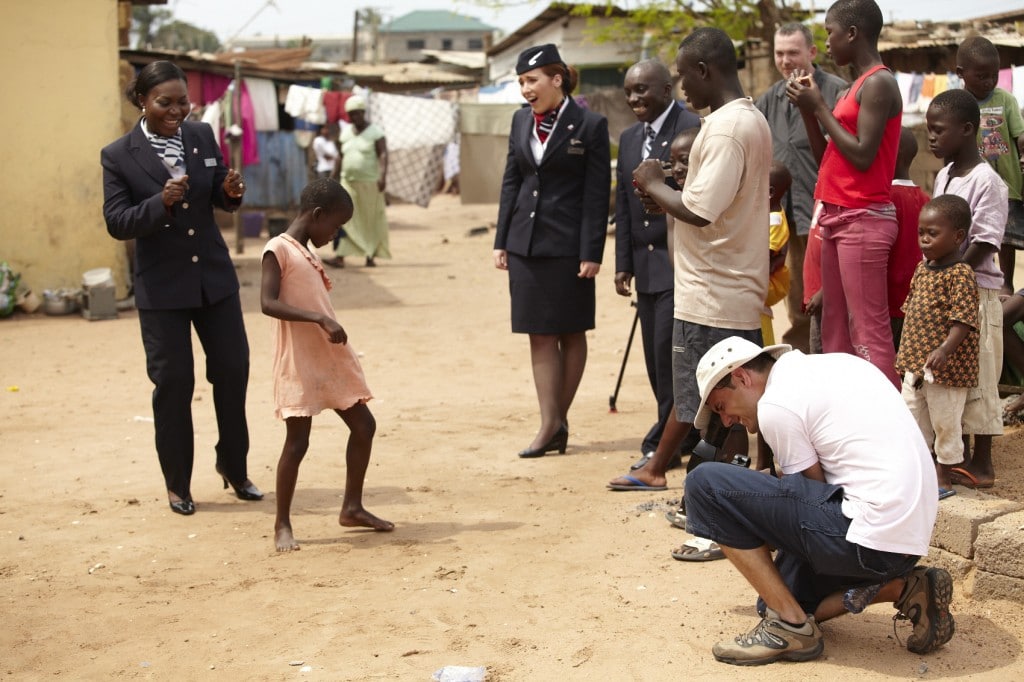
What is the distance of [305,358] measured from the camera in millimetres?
4957

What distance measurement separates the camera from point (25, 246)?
1164 cm

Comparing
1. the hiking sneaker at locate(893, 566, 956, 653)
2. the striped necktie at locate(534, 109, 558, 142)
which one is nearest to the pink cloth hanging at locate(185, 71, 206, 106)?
the striped necktie at locate(534, 109, 558, 142)

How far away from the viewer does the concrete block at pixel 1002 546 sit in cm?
404

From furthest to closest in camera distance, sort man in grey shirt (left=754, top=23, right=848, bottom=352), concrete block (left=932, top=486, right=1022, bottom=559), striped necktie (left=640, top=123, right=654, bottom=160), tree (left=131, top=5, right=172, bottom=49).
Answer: tree (left=131, top=5, right=172, bottom=49) < man in grey shirt (left=754, top=23, right=848, bottom=352) < striped necktie (left=640, top=123, right=654, bottom=160) < concrete block (left=932, top=486, right=1022, bottom=559)

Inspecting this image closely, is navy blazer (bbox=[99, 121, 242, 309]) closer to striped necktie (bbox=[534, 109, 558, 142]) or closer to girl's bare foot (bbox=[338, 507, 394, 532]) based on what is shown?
girl's bare foot (bbox=[338, 507, 394, 532])

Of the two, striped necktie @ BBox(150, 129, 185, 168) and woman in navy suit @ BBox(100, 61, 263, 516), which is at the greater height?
striped necktie @ BBox(150, 129, 185, 168)

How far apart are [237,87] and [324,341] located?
12.9 metres

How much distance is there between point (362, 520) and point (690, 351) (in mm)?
1619

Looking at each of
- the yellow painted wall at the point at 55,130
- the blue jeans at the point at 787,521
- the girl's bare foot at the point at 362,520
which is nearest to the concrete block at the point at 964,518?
the blue jeans at the point at 787,521

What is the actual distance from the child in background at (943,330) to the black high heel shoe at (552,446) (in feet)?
7.41

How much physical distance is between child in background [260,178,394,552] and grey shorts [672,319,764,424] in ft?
4.26

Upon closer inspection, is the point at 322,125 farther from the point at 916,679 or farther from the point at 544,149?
the point at 916,679

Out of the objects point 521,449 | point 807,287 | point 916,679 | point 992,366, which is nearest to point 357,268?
point 521,449

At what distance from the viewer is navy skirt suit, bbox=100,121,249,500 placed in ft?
18.1
